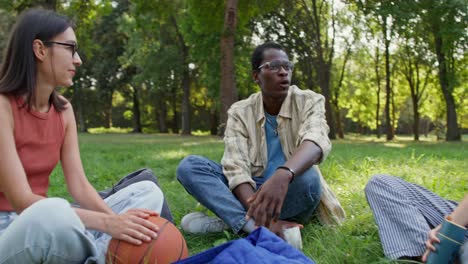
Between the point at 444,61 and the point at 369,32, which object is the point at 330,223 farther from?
the point at 369,32

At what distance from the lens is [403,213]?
128 inches

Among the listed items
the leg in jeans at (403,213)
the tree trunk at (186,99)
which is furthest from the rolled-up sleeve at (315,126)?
the tree trunk at (186,99)

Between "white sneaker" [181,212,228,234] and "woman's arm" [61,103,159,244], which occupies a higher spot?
"woman's arm" [61,103,159,244]

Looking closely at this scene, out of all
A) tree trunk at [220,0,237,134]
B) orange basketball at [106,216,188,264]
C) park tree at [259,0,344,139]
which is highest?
park tree at [259,0,344,139]

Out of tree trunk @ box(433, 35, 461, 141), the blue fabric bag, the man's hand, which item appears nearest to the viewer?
the blue fabric bag

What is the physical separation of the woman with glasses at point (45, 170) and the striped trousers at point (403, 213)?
1.49 m

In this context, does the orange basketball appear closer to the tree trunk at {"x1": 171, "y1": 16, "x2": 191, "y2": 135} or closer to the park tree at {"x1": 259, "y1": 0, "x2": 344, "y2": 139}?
the park tree at {"x1": 259, "y1": 0, "x2": 344, "y2": 139}

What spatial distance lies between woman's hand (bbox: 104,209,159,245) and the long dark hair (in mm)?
901

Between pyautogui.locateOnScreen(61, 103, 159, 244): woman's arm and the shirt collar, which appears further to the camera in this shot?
the shirt collar

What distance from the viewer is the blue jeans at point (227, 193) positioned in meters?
4.02

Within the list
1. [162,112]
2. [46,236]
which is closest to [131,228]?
[46,236]

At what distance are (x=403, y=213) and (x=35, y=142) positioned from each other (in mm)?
2365

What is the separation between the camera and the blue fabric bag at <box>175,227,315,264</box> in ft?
7.96

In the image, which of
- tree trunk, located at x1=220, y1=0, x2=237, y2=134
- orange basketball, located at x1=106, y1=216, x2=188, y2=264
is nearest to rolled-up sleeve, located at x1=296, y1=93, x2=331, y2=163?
orange basketball, located at x1=106, y1=216, x2=188, y2=264
